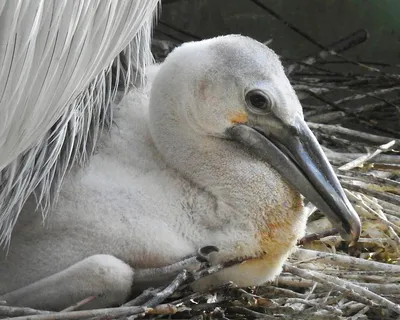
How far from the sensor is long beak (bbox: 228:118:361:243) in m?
1.85

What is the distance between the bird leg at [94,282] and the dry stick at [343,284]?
226 millimetres

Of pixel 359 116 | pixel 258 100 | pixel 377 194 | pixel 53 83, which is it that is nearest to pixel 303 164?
pixel 258 100

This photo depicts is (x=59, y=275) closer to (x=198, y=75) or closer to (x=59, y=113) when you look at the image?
(x=59, y=113)

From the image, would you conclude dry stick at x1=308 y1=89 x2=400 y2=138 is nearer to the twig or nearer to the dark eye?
the dark eye

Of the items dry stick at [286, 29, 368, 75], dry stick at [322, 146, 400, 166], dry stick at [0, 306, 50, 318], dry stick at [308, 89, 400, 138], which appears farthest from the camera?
dry stick at [286, 29, 368, 75]

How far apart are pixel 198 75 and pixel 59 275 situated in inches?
16.2

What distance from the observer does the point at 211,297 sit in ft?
6.12

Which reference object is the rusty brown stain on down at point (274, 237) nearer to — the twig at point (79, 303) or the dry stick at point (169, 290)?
the dry stick at point (169, 290)

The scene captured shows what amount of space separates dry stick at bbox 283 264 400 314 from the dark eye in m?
0.32

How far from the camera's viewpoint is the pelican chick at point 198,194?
1.83m

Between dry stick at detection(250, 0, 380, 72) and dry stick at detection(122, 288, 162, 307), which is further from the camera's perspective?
dry stick at detection(250, 0, 380, 72)

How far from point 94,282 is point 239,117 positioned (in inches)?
14.7

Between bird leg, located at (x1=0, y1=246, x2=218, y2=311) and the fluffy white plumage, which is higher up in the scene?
the fluffy white plumage

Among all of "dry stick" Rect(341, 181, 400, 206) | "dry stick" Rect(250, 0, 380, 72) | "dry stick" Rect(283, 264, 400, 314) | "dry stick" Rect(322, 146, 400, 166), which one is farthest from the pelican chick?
"dry stick" Rect(250, 0, 380, 72)
